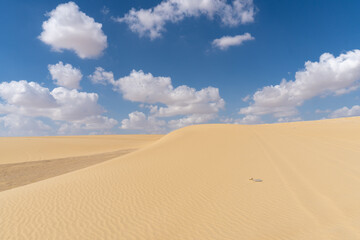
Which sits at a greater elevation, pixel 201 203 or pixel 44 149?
pixel 44 149

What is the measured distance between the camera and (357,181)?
8.95m

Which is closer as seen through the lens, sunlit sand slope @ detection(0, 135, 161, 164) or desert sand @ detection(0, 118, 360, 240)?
desert sand @ detection(0, 118, 360, 240)

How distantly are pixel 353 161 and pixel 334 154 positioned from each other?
1683 millimetres

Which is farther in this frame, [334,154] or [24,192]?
[334,154]

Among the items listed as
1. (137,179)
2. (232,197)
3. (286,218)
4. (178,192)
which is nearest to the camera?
(286,218)

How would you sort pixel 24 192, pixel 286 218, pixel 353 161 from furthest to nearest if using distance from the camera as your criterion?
1. pixel 353 161
2. pixel 24 192
3. pixel 286 218

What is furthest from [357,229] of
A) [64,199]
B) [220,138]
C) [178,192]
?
[220,138]

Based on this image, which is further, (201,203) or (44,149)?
(44,149)

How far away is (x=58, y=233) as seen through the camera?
5664 mm

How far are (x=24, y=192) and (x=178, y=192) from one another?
681 centimetres

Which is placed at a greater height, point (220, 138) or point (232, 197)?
point (220, 138)

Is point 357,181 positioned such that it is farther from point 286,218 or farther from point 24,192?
point 24,192

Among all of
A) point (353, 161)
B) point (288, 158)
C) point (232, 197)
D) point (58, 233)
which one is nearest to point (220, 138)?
point (288, 158)

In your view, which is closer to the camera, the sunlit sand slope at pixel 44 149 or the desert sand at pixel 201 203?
the desert sand at pixel 201 203
